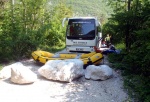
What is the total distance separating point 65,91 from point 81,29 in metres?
6.90

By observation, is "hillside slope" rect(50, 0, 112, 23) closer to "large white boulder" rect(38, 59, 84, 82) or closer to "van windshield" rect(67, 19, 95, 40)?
"van windshield" rect(67, 19, 95, 40)

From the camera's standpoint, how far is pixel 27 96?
7.68 metres

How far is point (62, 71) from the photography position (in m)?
9.15

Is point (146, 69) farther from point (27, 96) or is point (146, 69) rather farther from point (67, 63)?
point (27, 96)

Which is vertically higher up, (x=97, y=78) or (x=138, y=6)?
(x=138, y=6)

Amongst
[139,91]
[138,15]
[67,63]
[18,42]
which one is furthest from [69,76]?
[138,15]

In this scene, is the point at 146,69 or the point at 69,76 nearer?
the point at 146,69

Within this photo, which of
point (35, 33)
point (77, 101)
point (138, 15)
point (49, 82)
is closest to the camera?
point (77, 101)

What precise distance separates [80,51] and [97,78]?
5.15m

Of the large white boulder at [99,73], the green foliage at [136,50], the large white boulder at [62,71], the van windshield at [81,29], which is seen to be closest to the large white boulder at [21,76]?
the large white boulder at [62,71]

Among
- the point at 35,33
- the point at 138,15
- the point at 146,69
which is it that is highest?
the point at 138,15

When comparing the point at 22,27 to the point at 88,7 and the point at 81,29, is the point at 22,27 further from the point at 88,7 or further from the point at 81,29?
the point at 88,7

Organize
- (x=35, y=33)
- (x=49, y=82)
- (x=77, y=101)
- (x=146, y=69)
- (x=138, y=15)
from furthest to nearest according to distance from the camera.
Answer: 1. (x=35, y=33)
2. (x=138, y=15)
3. (x=49, y=82)
4. (x=146, y=69)
5. (x=77, y=101)

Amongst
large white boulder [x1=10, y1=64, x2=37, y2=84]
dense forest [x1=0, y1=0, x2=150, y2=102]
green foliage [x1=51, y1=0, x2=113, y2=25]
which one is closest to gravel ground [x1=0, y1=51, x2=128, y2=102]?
large white boulder [x1=10, y1=64, x2=37, y2=84]
